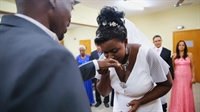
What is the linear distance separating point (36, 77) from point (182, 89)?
3099mm

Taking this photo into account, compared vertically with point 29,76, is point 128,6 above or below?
above

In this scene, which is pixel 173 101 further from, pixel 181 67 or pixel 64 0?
pixel 64 0

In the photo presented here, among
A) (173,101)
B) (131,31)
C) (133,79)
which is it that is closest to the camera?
(133,79)

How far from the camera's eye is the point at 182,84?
9.48 ft

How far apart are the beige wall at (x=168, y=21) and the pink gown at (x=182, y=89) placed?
10.3 ft

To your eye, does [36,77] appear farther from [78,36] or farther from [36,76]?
[78,36]

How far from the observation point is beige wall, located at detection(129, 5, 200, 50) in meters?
5.37

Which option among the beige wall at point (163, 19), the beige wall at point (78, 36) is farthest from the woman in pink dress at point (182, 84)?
the beige wall at point (78, 36)

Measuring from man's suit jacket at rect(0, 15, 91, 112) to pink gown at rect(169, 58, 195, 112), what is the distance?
117 inches

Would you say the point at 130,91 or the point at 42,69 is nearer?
the point at 42,69

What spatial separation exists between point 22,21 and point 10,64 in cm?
13

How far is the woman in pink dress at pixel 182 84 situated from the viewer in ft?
9.22

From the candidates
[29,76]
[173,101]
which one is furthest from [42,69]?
[173,101]

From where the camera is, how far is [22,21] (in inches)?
15.1
